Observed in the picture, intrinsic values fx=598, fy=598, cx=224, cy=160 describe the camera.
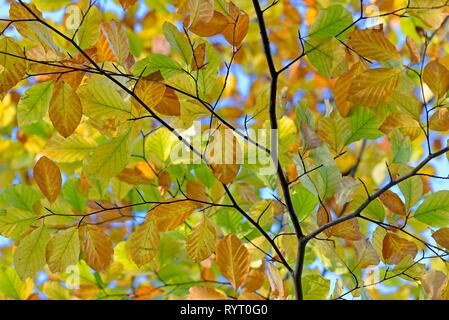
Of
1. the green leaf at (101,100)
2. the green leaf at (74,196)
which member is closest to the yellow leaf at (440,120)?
the green leaf at (101,100)

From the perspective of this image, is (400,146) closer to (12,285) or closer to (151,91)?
(151,91)

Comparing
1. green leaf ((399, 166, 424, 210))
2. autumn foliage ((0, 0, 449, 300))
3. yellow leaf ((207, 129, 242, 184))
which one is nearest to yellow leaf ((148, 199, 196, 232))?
autumn foliage ((0, 0, 449, 300))

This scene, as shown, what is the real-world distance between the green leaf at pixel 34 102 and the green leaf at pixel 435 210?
0.57 meters

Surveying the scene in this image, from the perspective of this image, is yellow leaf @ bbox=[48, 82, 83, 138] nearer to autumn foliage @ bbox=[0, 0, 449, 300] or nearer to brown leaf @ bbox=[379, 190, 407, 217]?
autumn foliage @ bbox=[0, 0, 449, 300]

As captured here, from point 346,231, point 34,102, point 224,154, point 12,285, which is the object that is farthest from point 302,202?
point 12,285

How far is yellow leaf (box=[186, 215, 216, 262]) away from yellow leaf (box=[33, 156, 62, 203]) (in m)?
0.21

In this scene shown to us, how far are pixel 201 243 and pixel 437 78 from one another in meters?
0.42

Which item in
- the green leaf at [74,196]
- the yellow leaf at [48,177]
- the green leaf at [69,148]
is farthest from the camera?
the green leaf at [74,196]

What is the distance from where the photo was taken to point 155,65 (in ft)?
2.75

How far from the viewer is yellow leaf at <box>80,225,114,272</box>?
92cm

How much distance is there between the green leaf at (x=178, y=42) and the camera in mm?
849

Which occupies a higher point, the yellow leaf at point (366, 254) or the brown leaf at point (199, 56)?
the brown leaf at point (199, 56)

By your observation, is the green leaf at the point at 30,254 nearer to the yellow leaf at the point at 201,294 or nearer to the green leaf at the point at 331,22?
the yellow leaf at the point at 201,294

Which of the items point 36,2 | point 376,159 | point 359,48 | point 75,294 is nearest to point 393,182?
point 359,48
